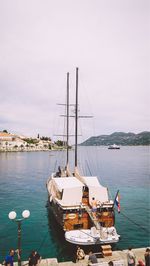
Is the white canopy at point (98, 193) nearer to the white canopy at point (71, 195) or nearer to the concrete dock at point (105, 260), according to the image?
the white canopy at point (71, 195)

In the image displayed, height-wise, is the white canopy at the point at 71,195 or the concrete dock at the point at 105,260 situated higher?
the white canopy at the point at 71,195

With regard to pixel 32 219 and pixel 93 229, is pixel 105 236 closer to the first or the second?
pixel 93 229

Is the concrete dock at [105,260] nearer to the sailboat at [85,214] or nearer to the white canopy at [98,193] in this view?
the sailboat at [85,214]

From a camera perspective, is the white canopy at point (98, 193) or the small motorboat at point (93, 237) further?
the white canopy at point (98, 193)

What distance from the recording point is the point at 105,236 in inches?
720

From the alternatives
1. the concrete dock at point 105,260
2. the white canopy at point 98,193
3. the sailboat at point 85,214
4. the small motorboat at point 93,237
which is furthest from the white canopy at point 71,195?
the concrete dock at point 105,260

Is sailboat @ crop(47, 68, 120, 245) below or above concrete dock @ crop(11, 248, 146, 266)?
above

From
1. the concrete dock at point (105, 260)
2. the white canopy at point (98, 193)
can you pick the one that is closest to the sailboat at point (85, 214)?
the white canopy at point (98, 193)

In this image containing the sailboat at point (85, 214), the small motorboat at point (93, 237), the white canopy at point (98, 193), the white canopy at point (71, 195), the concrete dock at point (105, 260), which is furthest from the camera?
the white canopy at point (98, 193)

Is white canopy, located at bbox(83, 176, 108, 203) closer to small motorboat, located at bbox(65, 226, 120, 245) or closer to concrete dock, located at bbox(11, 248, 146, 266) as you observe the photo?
small motorboat, located at bbox(65, 226, 120, 245)

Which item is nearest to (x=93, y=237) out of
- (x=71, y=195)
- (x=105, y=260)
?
(x=105, y=260)

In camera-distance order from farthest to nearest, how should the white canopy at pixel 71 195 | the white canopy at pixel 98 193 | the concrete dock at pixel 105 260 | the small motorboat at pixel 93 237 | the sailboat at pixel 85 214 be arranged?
the white canopy at pixel 98 193, the white canopy at pixel 71 195, the sailboat at pixel 85 214, the small motorboat at pixel 93 237, the concrete dock at pixel 105 260

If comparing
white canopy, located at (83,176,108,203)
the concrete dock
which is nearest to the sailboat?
white canopy, located at (83,176,108,203)

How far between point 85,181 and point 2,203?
16.9 metres
